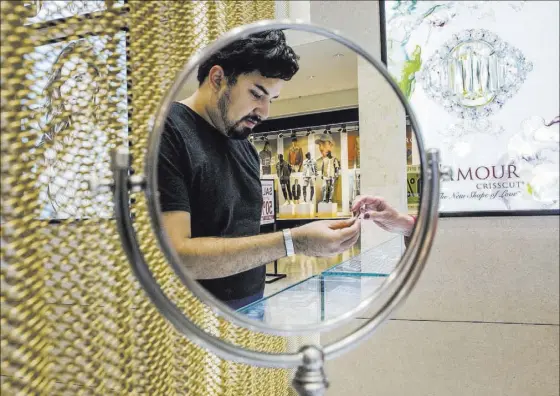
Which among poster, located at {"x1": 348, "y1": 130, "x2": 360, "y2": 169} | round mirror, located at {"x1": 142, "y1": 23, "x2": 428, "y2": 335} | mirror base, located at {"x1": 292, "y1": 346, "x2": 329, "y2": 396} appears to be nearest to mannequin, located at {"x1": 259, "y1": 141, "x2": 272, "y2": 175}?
round mirror, located at {"x1": 142, "y1": 23, "x2": 428, "y2": 335}

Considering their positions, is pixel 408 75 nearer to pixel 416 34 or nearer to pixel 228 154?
pixel 416 34

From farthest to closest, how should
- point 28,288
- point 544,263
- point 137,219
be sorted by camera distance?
point 544,263 < point 137,219 < point 28,288

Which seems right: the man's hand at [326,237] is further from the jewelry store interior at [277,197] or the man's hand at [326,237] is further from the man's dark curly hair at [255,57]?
the man's dark curly hair at [255,57]

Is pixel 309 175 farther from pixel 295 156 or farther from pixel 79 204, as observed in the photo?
pixel 79 204

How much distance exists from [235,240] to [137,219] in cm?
11

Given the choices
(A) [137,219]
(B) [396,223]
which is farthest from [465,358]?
(A) [137,219]

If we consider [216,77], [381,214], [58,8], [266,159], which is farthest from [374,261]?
[58,8]

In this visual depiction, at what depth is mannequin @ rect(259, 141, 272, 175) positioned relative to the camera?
0.49 meters

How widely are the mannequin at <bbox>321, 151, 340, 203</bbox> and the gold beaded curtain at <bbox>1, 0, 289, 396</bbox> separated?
194 mm

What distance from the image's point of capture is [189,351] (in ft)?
1.58

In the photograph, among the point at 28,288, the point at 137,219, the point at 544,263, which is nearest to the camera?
the point at 28,288

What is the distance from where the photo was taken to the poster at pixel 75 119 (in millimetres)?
323

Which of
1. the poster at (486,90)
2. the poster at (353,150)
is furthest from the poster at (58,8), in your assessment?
the poster at (486,90)

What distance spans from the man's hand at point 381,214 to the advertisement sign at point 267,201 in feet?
0.34
